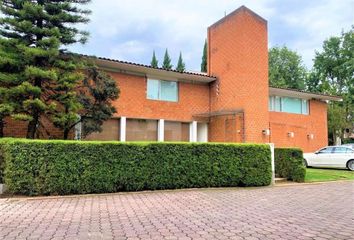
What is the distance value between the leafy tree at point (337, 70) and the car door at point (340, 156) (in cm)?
1936

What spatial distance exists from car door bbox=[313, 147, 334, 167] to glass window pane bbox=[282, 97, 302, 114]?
→ 346cm

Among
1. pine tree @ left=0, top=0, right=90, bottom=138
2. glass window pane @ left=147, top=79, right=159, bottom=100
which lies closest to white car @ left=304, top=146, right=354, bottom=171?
glass window pane @ left=147, top=79, right=159, bottom=100

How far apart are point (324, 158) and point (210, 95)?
7.72 meters

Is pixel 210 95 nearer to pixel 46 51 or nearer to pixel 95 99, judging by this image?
pixel 95 99

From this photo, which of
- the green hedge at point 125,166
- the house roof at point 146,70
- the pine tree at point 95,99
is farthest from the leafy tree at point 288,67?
the pine tree at point 95,99

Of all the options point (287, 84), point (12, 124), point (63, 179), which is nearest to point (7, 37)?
point (12, 124)

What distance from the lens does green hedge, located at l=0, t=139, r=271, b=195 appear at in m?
8.71

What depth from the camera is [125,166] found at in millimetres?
9789

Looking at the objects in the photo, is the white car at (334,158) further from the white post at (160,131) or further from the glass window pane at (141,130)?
the glass window pane at (141,130)

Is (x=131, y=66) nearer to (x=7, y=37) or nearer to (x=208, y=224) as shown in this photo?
(x=7, y=37)

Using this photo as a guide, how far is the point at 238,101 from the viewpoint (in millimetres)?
15836

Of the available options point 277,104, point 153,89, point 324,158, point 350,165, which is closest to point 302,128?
point 277,104

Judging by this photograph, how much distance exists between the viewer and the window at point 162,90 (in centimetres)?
1595

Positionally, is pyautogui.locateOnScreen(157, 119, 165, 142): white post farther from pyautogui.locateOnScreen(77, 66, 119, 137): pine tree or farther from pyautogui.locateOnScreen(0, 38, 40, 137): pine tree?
pyautogui.locateOnScreen(0, 38, 40, 137): pine tree
